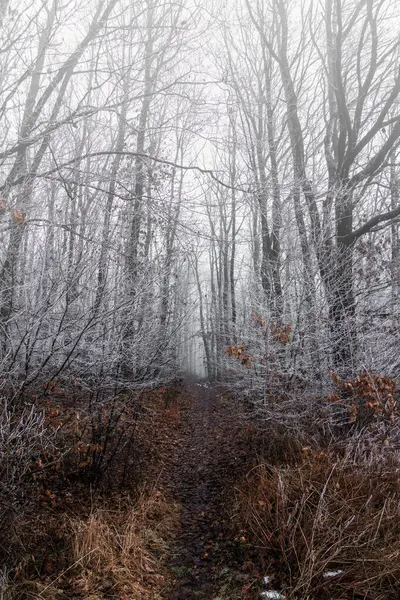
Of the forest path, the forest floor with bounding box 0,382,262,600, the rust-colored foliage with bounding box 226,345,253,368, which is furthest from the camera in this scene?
the rust-colored foliage with bounding box 226,345,253,368

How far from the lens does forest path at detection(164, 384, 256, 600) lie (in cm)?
339

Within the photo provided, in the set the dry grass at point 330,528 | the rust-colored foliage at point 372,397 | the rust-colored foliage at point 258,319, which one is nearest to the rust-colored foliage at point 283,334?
the rust-colored foliage at point 258,319

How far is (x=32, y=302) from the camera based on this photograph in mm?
4805

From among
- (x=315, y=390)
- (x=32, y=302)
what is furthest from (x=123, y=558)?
(x=315, y=390)

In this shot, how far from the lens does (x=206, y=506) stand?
4.94 meters

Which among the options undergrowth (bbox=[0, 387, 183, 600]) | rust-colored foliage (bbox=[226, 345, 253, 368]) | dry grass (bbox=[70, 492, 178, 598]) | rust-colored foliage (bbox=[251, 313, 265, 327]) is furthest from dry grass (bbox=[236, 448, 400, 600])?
rust-colored foliage (bbox=[251, 313, 265, 327])

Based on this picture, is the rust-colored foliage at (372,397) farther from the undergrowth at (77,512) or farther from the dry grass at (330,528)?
the undergrowth at (77,512)

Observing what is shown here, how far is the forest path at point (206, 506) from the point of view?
339cm

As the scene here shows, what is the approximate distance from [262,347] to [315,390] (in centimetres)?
105

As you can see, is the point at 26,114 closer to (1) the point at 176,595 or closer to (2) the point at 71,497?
(2) the point at 71,497

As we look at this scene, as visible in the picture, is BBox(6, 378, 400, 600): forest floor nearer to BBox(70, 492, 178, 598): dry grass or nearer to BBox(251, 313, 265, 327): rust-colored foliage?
BBox(70, 492, 178, 598): dry grass

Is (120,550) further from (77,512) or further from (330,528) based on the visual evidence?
(330,528)

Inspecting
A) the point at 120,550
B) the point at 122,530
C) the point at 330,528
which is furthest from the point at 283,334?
the point at 120,550

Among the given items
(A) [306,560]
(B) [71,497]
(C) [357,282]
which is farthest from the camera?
(C) [357,282]
